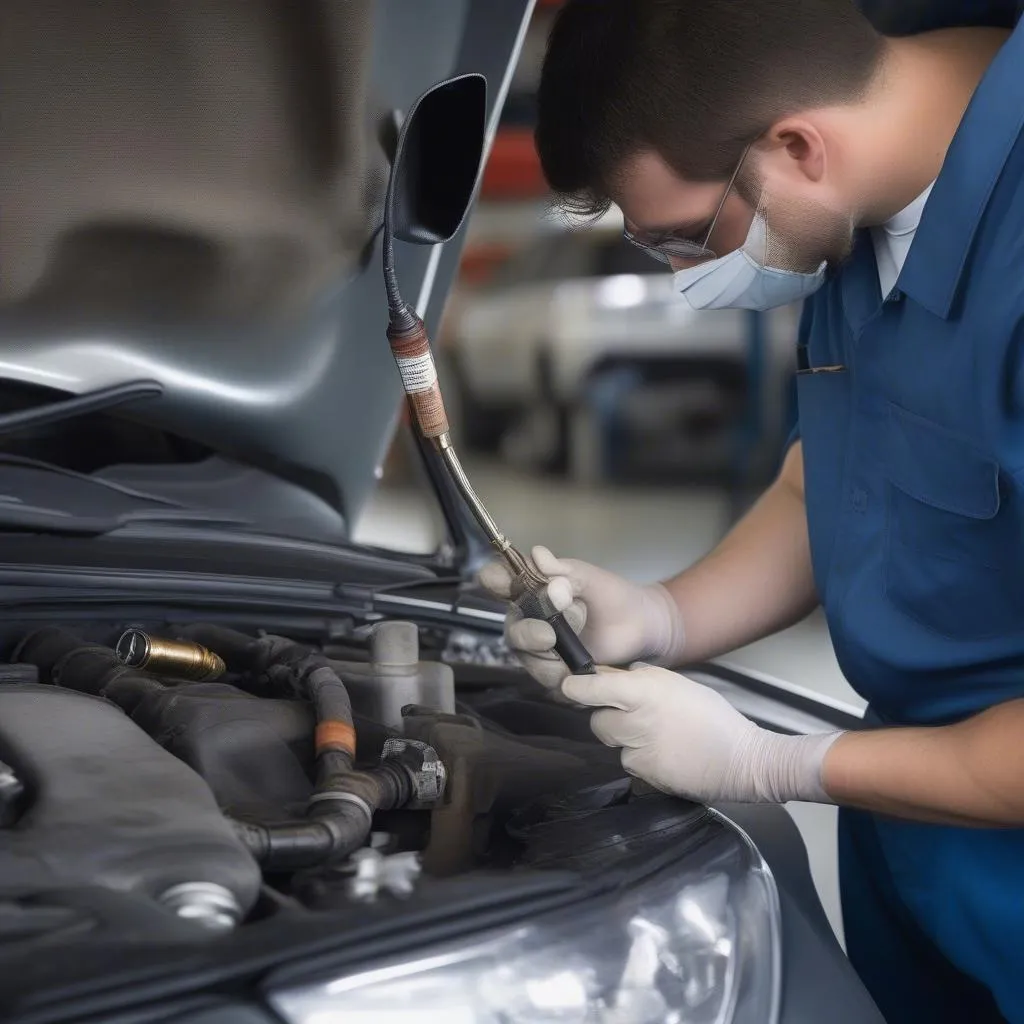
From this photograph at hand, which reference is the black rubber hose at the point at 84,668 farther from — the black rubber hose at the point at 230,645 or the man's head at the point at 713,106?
the man's head at the point at 713,106

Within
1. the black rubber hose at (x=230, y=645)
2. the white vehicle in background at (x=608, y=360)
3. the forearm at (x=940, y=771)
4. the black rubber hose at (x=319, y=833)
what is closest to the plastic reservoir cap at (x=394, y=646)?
the black rubber hose at (x=230, y=645)

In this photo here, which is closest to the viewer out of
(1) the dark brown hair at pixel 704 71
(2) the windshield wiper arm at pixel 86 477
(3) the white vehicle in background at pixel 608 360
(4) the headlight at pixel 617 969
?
(4) the headlight at pixel 617 969

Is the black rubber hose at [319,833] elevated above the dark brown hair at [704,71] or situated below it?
below

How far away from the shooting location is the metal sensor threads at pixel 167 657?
101 centimetres

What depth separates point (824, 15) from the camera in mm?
1004

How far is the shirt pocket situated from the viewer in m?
0.96

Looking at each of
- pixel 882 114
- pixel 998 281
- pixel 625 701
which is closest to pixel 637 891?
pixel 625 701

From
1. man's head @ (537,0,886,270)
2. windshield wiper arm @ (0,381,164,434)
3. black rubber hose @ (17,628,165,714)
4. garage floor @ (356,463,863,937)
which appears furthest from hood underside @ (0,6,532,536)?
garage floor @ (356,463,863,937)

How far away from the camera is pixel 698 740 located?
97 centimetres

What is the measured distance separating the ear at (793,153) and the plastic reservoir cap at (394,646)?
0.50 metres

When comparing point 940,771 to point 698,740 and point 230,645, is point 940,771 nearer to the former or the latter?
point 698,740

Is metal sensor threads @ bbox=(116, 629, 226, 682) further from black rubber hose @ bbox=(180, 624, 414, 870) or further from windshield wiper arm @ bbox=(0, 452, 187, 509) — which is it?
windshield wiper arm @ bbox=(0, 452, 187, 509)

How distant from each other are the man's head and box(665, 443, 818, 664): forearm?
365 millimetres

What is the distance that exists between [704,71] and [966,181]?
0.23m
